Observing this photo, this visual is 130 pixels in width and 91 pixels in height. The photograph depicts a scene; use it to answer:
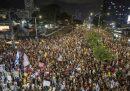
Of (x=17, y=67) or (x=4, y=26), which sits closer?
(x=17, y=67)

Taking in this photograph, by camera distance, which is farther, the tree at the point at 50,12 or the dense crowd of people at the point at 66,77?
the tree at the point at 50,12

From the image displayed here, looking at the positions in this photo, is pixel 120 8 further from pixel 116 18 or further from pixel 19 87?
pixel 19 87

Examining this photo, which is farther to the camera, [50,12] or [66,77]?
[50,12]

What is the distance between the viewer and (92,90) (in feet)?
60.7

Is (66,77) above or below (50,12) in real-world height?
below

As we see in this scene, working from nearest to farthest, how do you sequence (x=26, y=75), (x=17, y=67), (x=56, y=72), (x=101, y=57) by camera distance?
(x=26, y=75) < (x=56, y=72) < (x=17, y=67) < (x=101, y=57)

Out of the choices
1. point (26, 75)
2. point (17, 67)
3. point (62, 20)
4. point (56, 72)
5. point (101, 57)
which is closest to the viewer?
point (26, 75)

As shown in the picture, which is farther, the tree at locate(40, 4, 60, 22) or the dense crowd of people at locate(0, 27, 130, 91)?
the tree at locate(40, 4, 60, 22)

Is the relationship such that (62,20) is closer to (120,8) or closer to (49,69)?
(120,8)

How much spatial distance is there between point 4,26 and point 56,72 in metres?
45.9

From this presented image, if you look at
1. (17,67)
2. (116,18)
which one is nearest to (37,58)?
(17,67)

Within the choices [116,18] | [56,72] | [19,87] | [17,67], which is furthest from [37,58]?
[116,18]

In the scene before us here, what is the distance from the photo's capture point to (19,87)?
19.0m

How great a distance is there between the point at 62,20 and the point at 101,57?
339 feet
